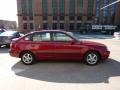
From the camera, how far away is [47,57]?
7.07 meters

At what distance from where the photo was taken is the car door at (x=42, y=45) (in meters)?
6.93

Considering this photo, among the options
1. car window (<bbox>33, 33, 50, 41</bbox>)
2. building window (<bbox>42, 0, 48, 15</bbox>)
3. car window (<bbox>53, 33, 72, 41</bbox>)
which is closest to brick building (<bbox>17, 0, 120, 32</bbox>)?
building window (<bbox>42, 0, 48, 15</bbox>)

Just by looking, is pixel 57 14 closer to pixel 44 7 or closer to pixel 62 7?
pixel 62 7

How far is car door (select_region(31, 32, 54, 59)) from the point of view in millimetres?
6934

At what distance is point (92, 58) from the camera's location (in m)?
6.92

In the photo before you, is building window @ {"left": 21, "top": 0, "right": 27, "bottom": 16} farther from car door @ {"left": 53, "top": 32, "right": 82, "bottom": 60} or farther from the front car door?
car door @ {"left": 53, "top": 32, "right": 82, "bottom": 60}

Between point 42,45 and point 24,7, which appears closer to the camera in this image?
point 42,45

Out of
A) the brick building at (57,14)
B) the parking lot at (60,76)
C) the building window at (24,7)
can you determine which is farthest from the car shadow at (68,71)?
the building window at (24,7)

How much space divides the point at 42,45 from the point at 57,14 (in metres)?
43.4

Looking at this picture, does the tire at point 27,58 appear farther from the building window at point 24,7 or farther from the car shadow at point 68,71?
the building window at point 24,7

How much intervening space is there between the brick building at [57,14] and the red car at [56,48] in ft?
138

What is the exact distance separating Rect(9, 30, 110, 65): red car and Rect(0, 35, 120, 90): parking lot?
36cm

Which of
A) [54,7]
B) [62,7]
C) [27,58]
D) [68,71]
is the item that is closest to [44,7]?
[54,7]

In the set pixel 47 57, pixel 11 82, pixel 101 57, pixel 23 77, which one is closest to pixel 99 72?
pixel 101 57
